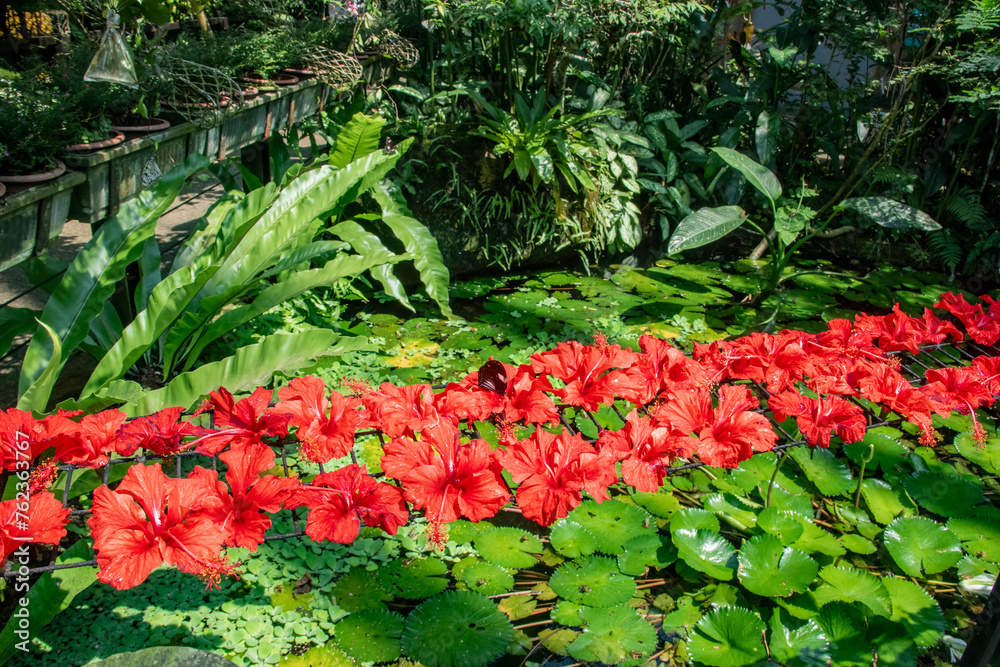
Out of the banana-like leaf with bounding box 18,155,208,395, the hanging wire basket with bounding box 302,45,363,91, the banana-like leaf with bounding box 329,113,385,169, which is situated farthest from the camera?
the hanging wire basket with bounding box 302,45,363,91

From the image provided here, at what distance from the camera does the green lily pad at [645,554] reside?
5.23ft

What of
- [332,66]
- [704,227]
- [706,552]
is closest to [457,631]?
[706,552]

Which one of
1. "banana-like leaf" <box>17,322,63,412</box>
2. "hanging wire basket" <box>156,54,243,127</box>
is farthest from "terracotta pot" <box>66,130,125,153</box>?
"banana-like leaf" <box>17,322,63,412</box>

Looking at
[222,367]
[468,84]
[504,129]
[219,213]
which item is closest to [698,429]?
[222,367]

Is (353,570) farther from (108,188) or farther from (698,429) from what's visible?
(108,188)

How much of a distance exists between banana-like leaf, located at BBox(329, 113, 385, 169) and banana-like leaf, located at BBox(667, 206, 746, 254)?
141 cm

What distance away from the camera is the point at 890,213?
3471 millimetres

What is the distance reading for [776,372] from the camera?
123cm

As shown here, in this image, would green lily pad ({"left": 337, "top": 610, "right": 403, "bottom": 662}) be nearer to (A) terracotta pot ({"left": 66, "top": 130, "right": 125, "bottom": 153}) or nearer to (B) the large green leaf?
(B) the large green leaf

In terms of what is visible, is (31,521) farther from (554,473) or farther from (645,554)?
(645,554)

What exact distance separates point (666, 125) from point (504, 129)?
4.00 ft

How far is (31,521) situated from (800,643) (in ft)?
4.50

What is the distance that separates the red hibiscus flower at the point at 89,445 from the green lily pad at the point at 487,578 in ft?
3.01

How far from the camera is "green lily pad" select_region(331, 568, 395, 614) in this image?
4.99 feet
